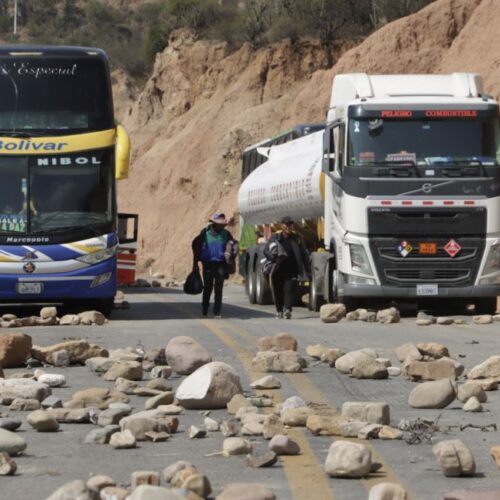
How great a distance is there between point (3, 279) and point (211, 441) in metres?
14.8

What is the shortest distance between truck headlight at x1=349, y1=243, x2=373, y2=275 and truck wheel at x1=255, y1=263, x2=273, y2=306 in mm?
6513

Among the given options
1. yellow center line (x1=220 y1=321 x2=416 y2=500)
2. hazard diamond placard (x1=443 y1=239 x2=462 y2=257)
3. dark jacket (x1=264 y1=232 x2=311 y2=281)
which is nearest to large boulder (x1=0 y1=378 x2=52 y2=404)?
yellow center line (x1=220 y1=321 x2=416 y2=500)

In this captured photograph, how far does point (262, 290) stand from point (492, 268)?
774 centimetres

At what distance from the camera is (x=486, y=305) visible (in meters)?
26.4

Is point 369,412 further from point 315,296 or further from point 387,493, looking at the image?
point 315,296

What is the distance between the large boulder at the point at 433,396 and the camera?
36.1ft

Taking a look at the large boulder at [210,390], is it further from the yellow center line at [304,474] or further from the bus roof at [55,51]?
the bus roof at [55,51]

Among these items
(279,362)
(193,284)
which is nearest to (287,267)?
(193,284)

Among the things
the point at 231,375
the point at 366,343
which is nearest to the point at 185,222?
the point at 366,343

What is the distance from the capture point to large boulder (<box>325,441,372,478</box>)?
772cm

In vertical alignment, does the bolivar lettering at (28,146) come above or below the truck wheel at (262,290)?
above

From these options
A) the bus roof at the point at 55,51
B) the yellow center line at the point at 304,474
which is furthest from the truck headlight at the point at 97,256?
the yellow center line at the point at 304,474

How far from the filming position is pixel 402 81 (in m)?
25.8

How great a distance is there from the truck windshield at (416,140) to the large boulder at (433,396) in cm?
1338
